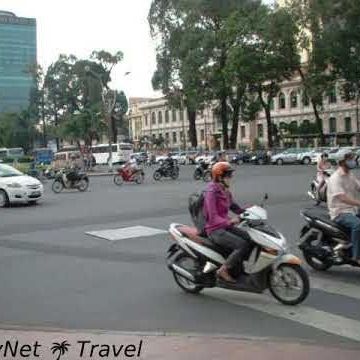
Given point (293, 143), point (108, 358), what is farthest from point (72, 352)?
point (293, 143)

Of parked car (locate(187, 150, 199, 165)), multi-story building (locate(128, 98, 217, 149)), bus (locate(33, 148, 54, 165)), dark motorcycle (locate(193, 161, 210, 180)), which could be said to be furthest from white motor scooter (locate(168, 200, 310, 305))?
multi-story building (locate(128, 98, 217, 149))

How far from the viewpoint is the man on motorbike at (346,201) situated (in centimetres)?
800

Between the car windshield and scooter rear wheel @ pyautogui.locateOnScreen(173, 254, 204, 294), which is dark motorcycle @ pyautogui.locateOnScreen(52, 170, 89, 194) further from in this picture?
scooter rear wheel @ pyautogui.locateOnScreen(173, 254, 204, 294)

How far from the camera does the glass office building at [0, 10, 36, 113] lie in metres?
56.7

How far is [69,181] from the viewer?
27453mm

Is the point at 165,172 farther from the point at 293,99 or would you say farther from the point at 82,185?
the point at 293,99

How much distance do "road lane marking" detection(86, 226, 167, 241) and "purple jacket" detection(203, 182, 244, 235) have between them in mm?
5507

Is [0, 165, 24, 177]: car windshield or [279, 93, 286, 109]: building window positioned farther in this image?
[279, 93, 286, 109]: building window

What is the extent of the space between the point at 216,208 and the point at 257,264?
0.73 metres

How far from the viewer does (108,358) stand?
5.10 meters

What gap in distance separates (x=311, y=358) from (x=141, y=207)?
45.7 ft

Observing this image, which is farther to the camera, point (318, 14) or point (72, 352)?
point (318, 14)

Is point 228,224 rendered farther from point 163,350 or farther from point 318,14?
point 318,14

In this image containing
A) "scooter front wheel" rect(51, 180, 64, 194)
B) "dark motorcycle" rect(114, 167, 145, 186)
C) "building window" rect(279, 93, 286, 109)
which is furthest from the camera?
"building window" rect(279, 93, 286, 109)
